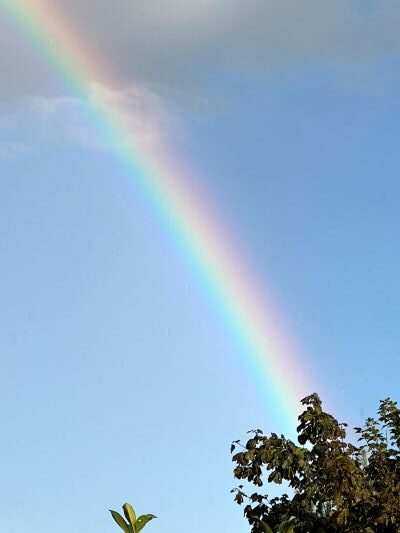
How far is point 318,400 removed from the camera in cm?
2036

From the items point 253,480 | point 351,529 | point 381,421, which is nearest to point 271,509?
point 253,480

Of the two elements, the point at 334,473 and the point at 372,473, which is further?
the point at 372,473

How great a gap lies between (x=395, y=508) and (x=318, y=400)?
3.07 meters

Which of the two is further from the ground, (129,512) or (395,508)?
(129,512)

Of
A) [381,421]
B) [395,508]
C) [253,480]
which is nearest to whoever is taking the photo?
[395,508]

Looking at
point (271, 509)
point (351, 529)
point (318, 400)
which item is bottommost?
point (351, 529)

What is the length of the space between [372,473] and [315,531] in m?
2.36

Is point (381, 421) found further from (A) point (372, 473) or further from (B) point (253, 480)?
(B) point (253, 480)

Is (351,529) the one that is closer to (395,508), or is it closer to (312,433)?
(395,508)

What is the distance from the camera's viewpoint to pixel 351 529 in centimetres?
1909

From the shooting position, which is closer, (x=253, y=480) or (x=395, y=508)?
(x=395, y=508)

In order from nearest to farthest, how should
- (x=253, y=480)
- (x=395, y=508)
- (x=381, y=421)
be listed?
1. (x=395, y=508)
2. (x=253, y=480)
3. (x=381, y=421)

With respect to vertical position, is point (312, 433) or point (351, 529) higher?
point (312, 433)

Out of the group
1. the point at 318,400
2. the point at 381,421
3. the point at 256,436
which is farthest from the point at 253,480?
the point at 381,421
